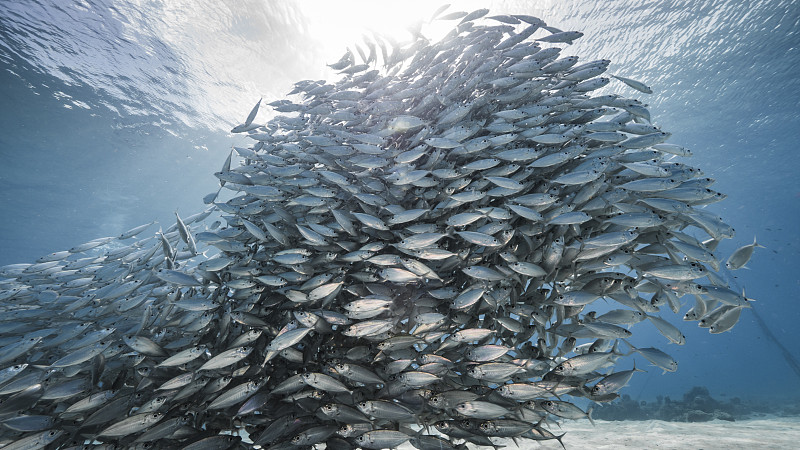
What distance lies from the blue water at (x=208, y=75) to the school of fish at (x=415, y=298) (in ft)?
22.1

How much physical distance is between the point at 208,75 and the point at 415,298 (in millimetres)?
16393

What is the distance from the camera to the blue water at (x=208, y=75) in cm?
1231

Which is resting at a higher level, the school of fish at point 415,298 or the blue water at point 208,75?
the blue water at point 208,75

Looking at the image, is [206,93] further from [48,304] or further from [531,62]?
[531,62]

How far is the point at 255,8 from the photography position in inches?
467

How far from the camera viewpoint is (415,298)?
4.20 meters

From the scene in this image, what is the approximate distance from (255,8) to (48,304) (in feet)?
37.7

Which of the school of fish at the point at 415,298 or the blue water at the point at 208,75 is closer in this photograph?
the school of fish at the point at 415,298

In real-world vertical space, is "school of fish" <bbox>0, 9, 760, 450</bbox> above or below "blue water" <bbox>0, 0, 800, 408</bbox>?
below

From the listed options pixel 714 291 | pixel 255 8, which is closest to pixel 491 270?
pixel 714 291

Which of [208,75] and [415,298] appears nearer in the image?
[415,298]

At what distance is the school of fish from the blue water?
6751mm

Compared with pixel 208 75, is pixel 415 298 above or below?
below

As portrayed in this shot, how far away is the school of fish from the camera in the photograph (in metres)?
3.51
